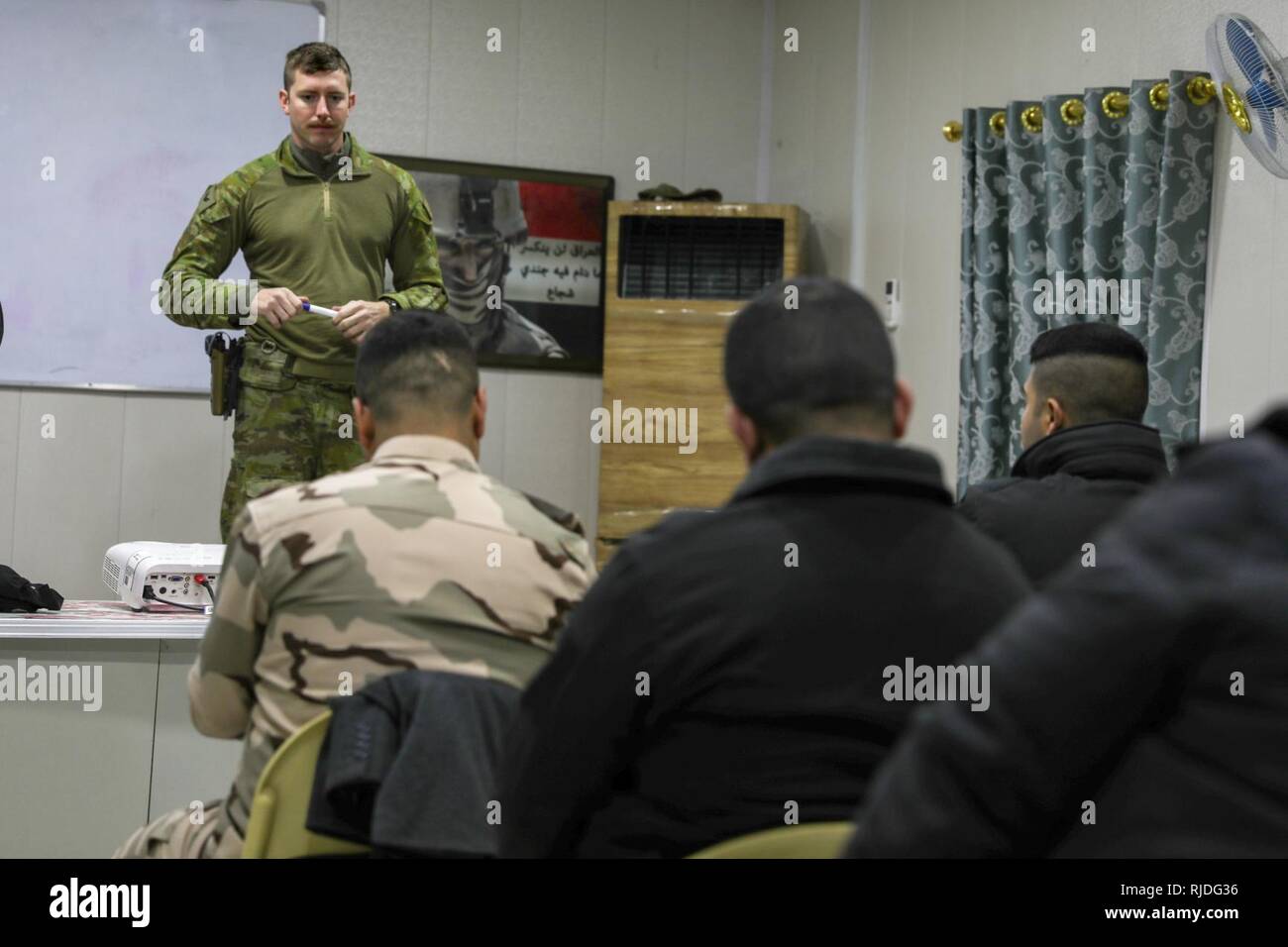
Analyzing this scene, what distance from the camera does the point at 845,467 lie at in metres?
1.15

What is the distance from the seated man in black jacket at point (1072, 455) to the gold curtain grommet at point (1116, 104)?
1.15 metres

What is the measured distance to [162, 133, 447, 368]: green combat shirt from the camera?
3438mm

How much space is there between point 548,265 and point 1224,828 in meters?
4.56

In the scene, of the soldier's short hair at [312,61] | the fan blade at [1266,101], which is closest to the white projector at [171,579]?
the soldier's short hair at [312,61]

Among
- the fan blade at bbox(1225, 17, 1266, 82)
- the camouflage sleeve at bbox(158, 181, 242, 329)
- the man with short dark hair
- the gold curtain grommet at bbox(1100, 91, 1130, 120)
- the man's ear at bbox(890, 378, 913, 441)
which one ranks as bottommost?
the man with short dark hair

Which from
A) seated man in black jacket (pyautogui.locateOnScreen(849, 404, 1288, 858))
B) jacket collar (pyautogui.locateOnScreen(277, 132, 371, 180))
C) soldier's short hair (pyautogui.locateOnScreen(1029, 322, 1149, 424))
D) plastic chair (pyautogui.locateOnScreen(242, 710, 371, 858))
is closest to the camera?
seated man in black jacket (pyautogui.locateOnScreen(849, 404, 1288, 858))

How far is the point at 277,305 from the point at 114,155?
1785 millimetres

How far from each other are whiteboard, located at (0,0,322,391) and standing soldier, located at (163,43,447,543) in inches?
51.0

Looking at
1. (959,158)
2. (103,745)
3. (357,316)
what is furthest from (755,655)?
(959,158)

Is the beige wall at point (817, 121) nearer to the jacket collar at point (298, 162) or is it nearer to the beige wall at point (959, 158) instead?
the beige wall at point (959, 158)

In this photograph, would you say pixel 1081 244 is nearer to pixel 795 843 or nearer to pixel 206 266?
pixel 206 266

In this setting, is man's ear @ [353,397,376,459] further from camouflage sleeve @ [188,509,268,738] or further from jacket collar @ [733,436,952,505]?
jacket collar @ [733,436,952,505]

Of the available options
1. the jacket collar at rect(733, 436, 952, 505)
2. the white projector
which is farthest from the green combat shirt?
the jacket collar at rect(733, 436, 952, 505)

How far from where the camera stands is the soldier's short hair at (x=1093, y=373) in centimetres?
248
